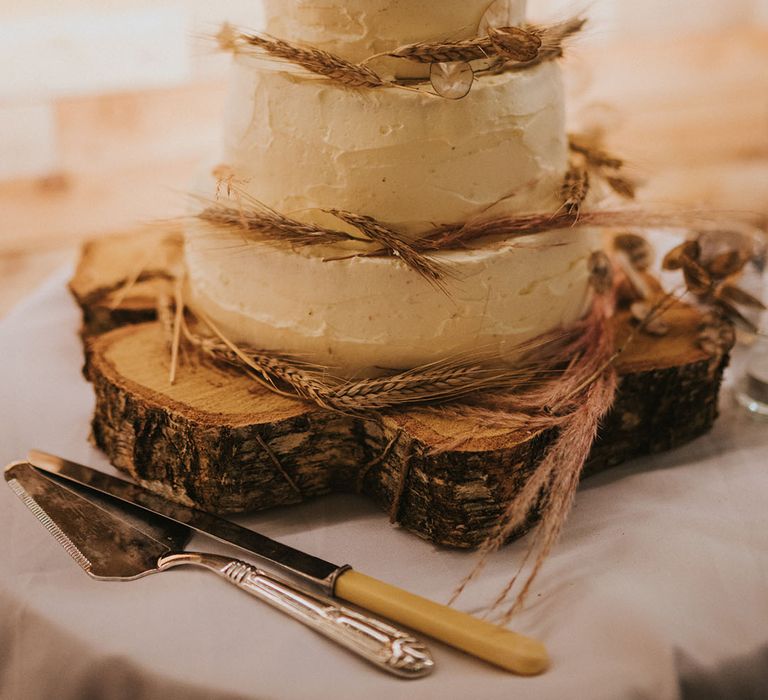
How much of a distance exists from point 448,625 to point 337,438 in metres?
0.34

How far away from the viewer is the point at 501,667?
0.93 m

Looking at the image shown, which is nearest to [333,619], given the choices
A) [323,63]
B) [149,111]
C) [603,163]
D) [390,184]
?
[390,184]

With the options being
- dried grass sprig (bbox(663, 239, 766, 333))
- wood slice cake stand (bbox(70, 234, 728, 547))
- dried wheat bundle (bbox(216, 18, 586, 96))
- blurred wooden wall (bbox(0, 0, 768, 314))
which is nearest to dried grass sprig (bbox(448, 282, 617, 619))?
wood slice cake stand (bbox(70, 234, 728, 547))

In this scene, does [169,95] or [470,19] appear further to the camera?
[169,95]

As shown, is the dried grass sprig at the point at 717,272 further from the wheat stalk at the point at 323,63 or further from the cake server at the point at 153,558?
the cake server at the point at 153,558

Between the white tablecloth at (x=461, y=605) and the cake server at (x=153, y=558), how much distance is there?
2 centimetres

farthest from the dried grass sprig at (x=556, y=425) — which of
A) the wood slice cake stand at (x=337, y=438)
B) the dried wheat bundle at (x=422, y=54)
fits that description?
the dried wheat bundle at (x=422, y=54)

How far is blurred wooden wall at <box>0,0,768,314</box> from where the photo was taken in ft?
8.10

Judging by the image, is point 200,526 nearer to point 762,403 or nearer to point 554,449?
point 554,449

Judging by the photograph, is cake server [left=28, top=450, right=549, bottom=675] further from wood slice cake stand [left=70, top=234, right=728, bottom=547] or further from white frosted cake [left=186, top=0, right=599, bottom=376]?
white frosted cake [left=186, top=0, right=599, bottom=376]

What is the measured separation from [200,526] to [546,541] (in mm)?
428

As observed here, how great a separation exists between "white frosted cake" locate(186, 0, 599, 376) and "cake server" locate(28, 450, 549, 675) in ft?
0.83

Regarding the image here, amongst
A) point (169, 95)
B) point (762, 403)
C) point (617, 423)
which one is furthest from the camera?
point (169, 95)

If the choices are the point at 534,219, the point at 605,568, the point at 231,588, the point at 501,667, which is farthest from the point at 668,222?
the point at 231,588
